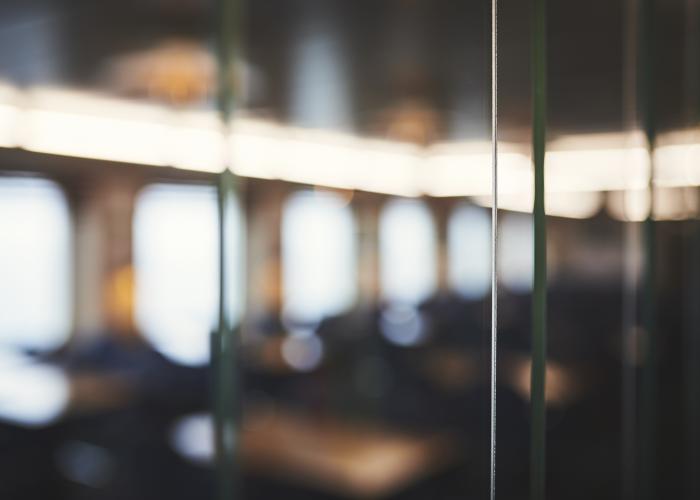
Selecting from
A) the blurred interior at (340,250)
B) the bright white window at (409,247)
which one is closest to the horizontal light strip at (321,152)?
the blurred interior at (340,250)

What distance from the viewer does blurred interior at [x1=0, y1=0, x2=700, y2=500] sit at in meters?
1.00

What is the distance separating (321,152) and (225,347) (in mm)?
5466

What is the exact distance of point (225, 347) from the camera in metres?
0.92

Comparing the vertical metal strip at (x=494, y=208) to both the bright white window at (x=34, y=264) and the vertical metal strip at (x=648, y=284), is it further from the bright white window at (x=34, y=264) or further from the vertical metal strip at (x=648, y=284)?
the bright white window at (x=34, y=264)

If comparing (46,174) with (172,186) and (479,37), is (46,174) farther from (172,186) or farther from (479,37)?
(479,37)

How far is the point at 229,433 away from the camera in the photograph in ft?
3.11

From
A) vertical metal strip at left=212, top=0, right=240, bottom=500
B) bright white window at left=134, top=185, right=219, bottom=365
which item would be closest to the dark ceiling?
vertical metal strip at left=212, top=0, right=240, bottom=500

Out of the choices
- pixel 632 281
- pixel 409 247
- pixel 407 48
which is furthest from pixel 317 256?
pixel 632 281

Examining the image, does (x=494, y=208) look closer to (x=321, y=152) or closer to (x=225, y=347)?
(x=225, y=347)

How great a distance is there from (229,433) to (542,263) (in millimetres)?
559

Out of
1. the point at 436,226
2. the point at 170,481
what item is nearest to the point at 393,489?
the point at 170,481

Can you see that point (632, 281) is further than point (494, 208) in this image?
Yes

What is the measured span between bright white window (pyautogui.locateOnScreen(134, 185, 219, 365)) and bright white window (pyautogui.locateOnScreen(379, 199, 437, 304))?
2341 millimetres

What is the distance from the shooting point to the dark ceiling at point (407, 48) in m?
0.65
